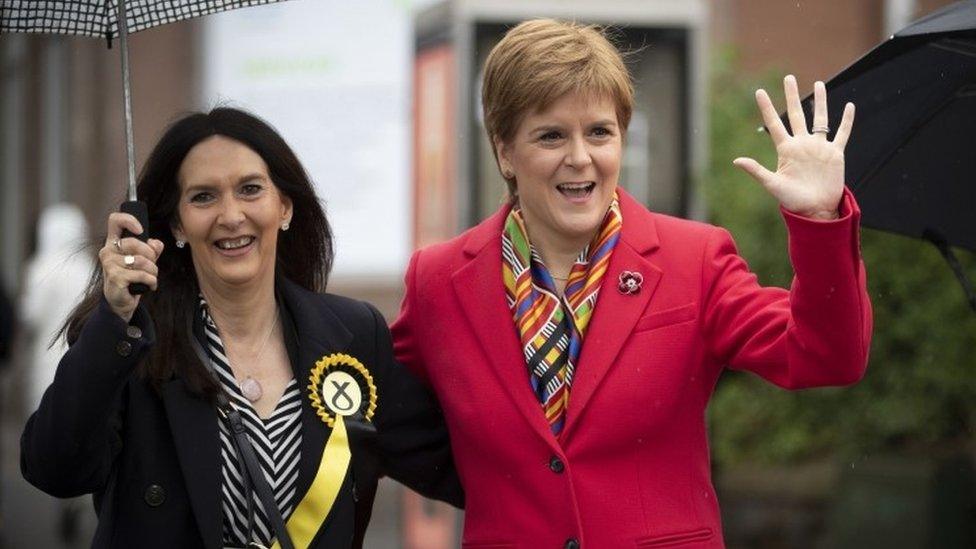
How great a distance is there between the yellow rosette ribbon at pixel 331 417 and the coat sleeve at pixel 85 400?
0.47 meters

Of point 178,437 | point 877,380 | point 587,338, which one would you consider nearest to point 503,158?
point 587,338

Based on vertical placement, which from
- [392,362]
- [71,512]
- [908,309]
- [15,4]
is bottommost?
[71,512]

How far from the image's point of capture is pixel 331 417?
169 inches

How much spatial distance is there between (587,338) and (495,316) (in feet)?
0.79

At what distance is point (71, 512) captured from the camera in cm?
1166

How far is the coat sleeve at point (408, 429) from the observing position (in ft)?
15.0

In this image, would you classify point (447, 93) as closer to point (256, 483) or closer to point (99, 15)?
point (99, 15)

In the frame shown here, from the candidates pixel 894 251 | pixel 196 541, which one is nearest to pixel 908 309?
pixel 894 251

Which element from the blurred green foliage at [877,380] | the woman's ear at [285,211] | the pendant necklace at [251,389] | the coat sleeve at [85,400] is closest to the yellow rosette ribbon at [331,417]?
the pendant necklace at [251,389]

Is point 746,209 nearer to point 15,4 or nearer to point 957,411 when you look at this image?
point 957,411

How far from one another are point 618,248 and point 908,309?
5479 millimetres

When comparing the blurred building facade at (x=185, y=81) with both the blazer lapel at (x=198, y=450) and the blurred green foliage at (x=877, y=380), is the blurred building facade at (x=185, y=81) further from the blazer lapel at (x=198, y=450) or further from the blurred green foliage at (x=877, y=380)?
the blazer lapel at (x=198, y=450)

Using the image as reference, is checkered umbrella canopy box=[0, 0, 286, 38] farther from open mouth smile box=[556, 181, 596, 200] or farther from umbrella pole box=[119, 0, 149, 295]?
open mouth smile box=[556, 181, 596, 200]

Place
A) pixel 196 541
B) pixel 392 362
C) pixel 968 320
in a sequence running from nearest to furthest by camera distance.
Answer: pixel 196 541 → pixel 392 362 → pixel 968 320
